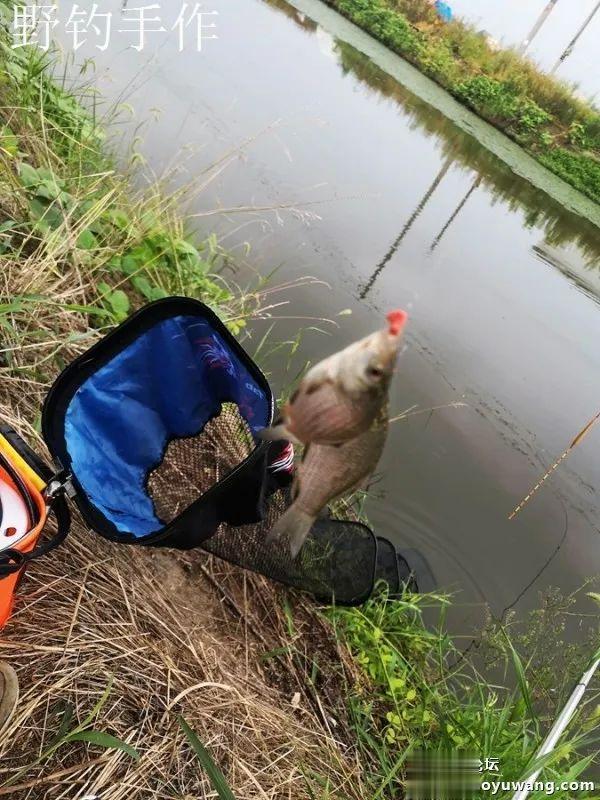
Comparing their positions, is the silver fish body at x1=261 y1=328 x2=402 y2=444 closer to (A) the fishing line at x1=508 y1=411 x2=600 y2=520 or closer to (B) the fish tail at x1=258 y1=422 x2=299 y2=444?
(B) the fish tail at x1=258 y1=422 x2=299 y2=444

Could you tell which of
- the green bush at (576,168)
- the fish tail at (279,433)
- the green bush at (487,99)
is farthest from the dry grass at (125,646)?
the green bush at (487,99)

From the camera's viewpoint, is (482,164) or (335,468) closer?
(335,468)

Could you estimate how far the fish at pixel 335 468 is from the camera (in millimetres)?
814

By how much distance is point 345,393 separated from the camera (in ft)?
2.47

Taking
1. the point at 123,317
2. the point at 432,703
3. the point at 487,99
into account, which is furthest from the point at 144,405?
the point at 487,99

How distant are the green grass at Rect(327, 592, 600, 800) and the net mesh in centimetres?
24

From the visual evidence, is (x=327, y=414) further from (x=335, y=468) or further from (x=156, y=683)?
(x=156, y=683)

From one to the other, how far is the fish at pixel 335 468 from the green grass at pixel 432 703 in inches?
55.2

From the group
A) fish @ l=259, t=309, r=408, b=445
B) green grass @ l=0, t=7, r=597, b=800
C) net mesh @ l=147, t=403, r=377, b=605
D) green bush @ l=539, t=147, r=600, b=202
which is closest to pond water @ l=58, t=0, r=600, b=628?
green grass @ l=0, t=7, r=597, b=800

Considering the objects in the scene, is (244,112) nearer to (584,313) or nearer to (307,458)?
(584,313)

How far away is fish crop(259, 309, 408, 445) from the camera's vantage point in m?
0.75

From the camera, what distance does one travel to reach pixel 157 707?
170 cm

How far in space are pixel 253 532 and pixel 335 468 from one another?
1517 millimetres

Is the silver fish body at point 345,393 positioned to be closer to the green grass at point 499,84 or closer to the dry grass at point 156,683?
the dry grass at point 156,683
